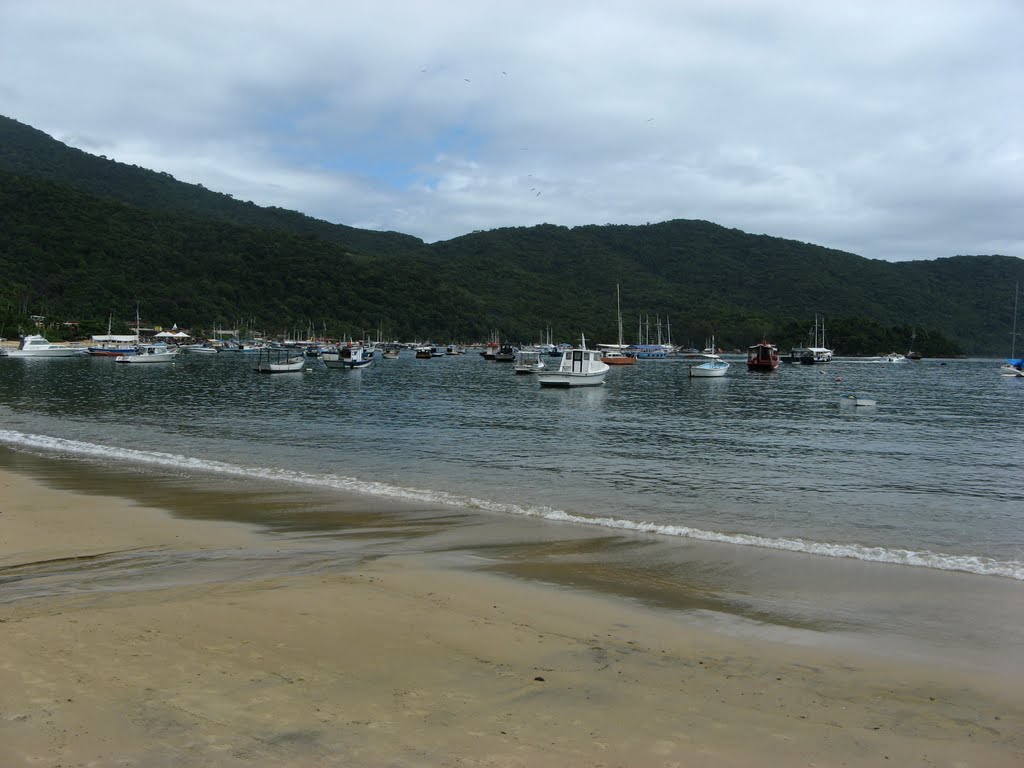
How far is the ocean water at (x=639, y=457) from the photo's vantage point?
13391 millimetres

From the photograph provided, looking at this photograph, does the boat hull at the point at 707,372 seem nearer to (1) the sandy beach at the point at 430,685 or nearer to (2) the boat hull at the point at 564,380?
(2) the boat hull at the point at 564,380

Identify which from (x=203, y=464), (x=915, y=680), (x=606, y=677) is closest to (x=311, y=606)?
(x=606, y=677)

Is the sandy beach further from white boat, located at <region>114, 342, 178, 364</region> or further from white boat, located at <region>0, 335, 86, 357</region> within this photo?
white boat, located at <region>0, 335, 86, 357</region>

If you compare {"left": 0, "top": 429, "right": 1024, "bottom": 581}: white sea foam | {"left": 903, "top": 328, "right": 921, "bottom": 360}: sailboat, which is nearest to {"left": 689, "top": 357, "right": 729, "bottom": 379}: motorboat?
{"left": 0, "top": 429, "right": 1024, "bottom": 581}: white sea foam

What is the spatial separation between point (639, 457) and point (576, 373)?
3705 centimetres

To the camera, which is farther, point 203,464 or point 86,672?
point 203,464

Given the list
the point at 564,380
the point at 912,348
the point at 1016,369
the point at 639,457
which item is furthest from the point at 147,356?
the point at 912,348

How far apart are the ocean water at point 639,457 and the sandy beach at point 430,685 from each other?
5132mm

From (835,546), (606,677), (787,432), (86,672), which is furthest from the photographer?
(787,432)

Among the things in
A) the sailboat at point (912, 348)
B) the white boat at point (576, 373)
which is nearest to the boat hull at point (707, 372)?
the white boat at point (576, 373)

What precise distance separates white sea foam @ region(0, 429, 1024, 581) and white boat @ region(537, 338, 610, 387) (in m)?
39.1

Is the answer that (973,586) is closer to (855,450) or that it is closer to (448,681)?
(448,681)

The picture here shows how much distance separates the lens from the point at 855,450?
24.7 m

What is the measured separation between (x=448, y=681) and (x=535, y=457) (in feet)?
53.4
